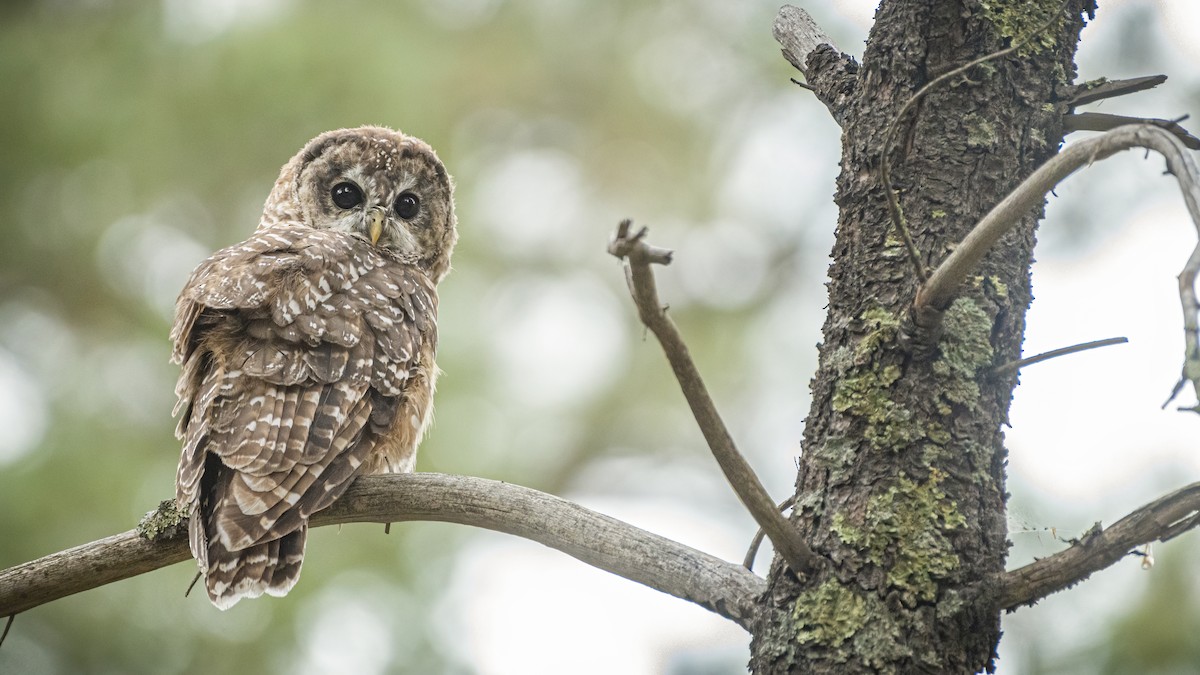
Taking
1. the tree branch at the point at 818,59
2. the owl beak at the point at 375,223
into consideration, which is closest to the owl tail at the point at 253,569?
the owl beak at the point at 375,223

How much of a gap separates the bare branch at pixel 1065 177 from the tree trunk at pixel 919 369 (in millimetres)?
171

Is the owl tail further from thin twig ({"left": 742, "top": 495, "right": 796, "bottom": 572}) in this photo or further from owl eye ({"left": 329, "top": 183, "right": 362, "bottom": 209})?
owl eye ({"left": 329, "top": 183, "right": 362, "bottom": 209})

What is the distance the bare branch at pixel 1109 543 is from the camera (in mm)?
1433

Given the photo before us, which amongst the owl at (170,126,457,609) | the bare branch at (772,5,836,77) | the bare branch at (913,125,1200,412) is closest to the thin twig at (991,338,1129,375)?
the bare branch at (913,125,1200,412)

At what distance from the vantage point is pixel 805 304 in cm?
742

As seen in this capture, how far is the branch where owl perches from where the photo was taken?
1.26 metres

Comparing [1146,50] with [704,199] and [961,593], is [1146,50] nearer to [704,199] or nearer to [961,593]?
[704,199]

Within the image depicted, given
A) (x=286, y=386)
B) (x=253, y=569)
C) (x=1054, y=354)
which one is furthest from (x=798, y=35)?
(x=253, y=569)

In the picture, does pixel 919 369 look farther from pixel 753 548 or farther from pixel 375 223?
pixel 375 223

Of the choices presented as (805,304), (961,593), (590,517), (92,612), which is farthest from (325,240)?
(805,304)

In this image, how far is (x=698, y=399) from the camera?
1.45 meters

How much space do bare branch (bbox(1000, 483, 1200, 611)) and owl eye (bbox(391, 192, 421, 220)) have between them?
2.69 m

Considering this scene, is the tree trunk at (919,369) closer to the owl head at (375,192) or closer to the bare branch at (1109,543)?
the bare branch at (1109,543)

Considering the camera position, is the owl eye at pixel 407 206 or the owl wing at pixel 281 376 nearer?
the owl wing at pixel 281 376
